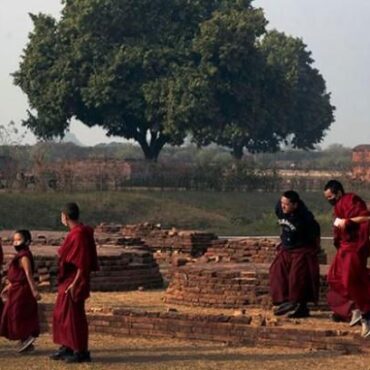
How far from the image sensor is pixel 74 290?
30.3 ft

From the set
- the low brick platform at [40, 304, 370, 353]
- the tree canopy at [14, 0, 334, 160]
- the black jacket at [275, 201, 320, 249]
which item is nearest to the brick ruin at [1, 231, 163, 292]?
the low brick platform at [40, 304, 370, 353]

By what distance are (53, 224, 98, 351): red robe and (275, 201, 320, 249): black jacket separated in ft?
8.70

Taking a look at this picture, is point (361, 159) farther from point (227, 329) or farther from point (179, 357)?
point (179, 357)

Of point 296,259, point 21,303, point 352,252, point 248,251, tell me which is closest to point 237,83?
point 248,251

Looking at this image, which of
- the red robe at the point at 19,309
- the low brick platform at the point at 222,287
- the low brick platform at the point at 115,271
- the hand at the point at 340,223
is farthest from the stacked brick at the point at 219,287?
the red robe at the point at 19,309

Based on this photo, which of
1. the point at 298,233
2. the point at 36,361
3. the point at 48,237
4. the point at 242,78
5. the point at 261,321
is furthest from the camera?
the point at 242,78

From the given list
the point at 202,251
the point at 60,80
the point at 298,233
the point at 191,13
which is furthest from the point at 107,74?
the point at 298,233

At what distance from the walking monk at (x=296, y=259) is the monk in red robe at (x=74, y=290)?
2.65m

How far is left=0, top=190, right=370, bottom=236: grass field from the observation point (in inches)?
1169

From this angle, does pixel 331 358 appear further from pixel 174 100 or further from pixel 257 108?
pixel 257 108

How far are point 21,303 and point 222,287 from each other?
11.9 feet

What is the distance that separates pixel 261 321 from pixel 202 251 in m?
8.92

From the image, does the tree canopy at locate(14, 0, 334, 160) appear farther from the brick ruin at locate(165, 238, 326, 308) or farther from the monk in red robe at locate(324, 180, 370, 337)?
the monk in red robe at locate(324, 180, 370, 337)

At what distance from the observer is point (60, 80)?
40.7 meters
